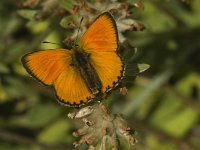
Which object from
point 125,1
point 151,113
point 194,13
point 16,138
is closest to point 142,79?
point 151,113

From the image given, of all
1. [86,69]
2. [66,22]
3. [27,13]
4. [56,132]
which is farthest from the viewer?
[56,132]

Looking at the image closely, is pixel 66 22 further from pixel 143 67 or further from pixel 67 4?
pixel 143 67

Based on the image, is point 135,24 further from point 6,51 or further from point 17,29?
point 17,29

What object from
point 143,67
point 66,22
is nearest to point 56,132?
point 66,22

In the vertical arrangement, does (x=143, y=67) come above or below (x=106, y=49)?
below

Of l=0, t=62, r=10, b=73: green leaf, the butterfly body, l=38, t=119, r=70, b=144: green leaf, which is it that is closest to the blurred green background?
l=38, t=119, r=70, b=144: green leaf

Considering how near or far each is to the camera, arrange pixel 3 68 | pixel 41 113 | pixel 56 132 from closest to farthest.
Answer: pixel 3 68, pixel 41 113, pixel 56 132

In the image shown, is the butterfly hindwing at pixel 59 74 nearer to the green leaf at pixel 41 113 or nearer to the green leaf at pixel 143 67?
the green leaf at pixel 143 67
